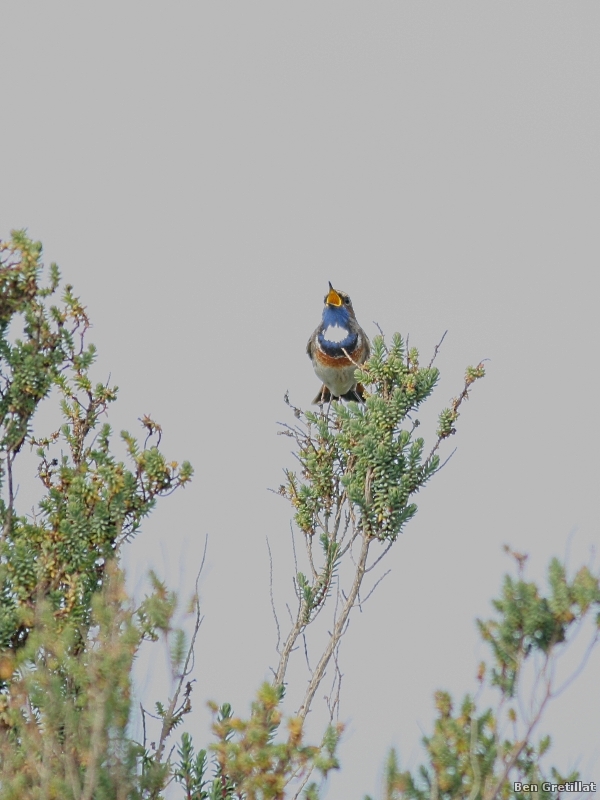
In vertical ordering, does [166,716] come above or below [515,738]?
above

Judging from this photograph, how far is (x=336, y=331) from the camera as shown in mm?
11438

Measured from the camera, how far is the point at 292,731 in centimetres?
478

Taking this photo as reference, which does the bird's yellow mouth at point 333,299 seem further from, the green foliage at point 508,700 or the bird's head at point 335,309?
the green foliage at point 508,700

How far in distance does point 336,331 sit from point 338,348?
0.28 m

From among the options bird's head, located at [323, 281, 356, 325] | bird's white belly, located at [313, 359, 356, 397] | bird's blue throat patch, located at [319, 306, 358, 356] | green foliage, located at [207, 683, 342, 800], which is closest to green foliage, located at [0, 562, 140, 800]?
green foliage, located at [207, 683, 342, 800]

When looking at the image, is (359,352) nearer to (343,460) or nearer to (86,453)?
(343,460)

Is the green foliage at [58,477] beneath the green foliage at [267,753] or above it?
above

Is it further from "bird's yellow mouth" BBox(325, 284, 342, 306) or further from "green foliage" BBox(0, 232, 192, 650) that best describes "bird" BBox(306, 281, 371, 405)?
"green foliage" BBox(0, 232, 192, 650)

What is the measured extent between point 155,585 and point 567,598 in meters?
1.72

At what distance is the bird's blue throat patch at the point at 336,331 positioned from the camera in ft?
37.0

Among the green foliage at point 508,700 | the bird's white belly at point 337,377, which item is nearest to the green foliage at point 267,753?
the green foliage at point 508,700

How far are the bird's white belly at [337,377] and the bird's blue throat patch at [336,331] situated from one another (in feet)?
0.59

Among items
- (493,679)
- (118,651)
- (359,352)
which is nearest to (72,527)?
(118,651)

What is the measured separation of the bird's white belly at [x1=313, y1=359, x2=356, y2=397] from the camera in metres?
11.1
